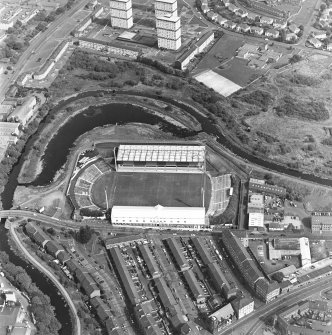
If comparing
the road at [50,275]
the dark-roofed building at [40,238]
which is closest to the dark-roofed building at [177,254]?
the road at [50,275]

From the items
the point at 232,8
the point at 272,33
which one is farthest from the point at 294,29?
the point at 232,8

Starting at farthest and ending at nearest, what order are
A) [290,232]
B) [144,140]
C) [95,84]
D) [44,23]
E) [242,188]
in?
[44,23] → [95,84] → [144,140] → [242,188] → [290,232]

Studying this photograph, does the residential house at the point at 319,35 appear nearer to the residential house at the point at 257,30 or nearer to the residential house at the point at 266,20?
the residential house at the point at 266,20

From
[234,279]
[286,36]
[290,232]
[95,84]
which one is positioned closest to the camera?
[234,279]

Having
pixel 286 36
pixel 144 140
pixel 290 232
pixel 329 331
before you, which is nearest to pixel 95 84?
pixel 144 140

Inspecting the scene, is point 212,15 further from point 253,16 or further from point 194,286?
point 194,286

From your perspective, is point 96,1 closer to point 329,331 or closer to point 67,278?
point 67,278
